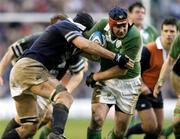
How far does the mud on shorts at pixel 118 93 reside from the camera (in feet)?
40.0

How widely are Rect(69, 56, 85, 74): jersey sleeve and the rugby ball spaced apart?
102cm

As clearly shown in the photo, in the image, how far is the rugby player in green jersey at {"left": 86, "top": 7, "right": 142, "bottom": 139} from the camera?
1182cm

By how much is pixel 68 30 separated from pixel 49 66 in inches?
22.5

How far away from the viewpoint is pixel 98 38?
1173 centimetres

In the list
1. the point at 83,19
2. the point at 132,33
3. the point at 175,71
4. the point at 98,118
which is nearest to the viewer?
the point at 83,19

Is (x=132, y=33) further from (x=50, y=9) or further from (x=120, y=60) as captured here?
(x=50, y=9)

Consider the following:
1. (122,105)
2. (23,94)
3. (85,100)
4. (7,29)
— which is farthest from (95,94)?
(7,29)

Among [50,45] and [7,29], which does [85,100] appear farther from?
[50,45]

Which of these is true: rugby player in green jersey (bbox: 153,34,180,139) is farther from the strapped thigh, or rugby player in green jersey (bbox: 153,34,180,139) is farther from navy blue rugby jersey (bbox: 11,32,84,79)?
the strapped thigh

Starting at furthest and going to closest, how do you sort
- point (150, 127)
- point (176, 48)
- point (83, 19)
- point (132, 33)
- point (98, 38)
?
point (150, 127) → point (176, 48) → point (132, 33) → point (98, 38) → point (83, 19)

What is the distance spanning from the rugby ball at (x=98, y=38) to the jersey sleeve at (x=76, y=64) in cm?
102

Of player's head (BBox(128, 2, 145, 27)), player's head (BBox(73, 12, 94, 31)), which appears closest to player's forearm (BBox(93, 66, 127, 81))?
player's head (BBox(73, 12, 94, 31))

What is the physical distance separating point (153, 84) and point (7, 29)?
10404mm

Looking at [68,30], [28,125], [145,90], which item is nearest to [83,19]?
[68,30]
